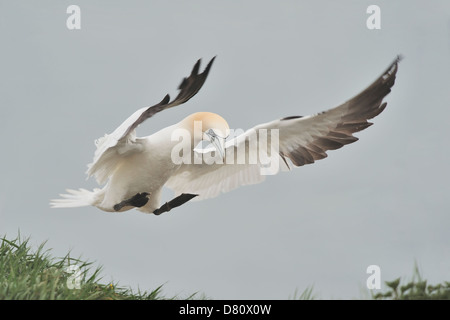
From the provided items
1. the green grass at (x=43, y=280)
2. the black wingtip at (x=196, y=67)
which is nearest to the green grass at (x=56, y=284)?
the green grass at (x=43, y=280)

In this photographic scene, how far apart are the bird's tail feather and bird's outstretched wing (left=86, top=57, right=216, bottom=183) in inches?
22.1

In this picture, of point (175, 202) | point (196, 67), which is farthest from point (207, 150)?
point (196, 67)

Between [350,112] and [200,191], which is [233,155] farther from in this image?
[350,112]

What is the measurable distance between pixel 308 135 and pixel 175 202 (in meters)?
2.05

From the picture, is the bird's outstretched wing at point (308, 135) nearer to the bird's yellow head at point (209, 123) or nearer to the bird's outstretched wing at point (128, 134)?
the bird's yellow head at point (209, 123)

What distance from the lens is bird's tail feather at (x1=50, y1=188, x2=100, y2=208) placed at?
26.8ft

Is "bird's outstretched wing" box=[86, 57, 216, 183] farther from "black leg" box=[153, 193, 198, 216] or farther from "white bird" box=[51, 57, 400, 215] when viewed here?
"black leg" box=[153, 193, 198, 216]

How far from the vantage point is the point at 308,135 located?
771 cm

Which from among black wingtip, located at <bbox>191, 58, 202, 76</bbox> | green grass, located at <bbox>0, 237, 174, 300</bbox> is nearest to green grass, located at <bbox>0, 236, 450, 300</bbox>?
green grass, located at <bbox>0, 237, 174, 300</bbox>
